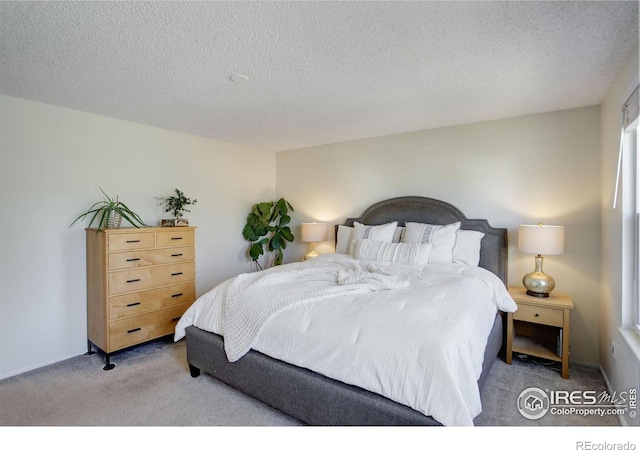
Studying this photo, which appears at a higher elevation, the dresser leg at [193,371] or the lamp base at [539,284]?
the lamp base at [539,284]

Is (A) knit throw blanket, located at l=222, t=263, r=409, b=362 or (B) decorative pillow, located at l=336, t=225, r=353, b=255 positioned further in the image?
(B) decorative pillow, located at l=336, t=225, r=353, b=255

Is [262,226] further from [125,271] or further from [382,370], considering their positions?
[382,370]

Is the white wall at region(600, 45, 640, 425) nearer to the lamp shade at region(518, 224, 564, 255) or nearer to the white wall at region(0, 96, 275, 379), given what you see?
the lamp shade at region(518, 224, 564, 255)

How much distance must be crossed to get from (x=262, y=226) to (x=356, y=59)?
9.61 feet

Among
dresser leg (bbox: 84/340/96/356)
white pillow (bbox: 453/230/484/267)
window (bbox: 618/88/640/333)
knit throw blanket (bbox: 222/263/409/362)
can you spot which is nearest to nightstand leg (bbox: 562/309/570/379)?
window (bbox: 618/88/640/333)

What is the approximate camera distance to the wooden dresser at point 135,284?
2.73 m

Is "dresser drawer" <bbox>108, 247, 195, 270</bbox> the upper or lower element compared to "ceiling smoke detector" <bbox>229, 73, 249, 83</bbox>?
lower

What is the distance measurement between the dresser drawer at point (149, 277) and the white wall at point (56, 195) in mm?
528

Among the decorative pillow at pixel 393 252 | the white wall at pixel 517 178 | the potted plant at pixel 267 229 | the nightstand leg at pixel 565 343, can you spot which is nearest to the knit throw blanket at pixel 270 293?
the decorative pillow at pixel 393 252

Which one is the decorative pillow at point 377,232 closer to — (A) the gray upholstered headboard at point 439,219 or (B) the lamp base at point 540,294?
(A) the gray upholstered headboard at point 439,219

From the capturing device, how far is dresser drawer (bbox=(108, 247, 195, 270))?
9.07 feet

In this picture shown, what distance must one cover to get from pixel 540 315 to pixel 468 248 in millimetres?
794

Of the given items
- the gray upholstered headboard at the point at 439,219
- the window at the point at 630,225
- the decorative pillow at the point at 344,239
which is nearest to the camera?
the window at the point at 630,225

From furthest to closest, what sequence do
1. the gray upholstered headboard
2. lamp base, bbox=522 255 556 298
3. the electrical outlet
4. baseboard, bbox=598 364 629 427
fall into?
the gray upholstered headboard, lamp base, bbox=522 255 556 298, the electrical outlet, baseboard, bbox=598 364 629 427
